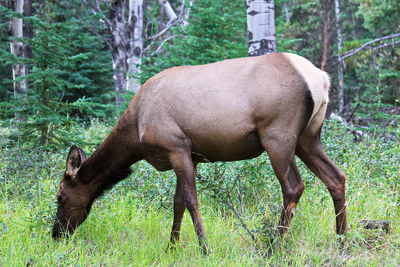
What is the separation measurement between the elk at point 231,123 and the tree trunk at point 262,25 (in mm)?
1940

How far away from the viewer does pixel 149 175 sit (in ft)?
19.2

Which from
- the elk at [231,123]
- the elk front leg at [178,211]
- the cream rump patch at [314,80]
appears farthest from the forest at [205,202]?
the cream rump patch at [314,80]

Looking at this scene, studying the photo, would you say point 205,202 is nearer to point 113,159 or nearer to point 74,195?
point 113,159

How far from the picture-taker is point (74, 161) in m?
4.40

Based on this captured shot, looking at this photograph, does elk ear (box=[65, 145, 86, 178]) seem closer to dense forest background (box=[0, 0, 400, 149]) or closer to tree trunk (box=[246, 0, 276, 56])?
dense forest background (box=[0, 0, 400, 149])

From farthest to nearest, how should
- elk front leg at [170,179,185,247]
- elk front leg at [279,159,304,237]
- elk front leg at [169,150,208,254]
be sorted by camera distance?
elk front leg at [170,179,185,247] → elk front leg at [169,150,208,254] → elk front leg at [279,159,304,237]

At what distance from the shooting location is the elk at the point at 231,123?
3.49 metres

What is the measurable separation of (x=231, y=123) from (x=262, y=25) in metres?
2.66

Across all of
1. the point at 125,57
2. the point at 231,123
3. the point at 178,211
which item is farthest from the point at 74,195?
the point at 125,57

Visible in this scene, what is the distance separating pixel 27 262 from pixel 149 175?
2.62 meters

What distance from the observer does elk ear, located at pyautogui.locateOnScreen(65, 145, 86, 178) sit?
14.3 feet

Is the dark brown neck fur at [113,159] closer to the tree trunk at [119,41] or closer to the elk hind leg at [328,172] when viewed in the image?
the elk hind leg at [328,172]

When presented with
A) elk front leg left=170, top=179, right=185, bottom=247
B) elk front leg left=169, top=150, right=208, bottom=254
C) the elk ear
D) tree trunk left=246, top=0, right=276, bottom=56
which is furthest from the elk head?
tree trunk left=246, top=0, right=276, bottom=56

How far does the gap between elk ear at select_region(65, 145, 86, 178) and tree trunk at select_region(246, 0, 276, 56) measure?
2.95m
